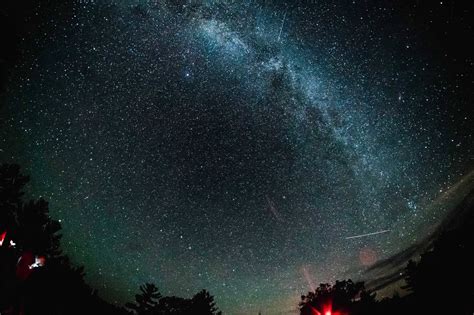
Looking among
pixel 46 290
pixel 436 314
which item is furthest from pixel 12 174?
pixel 436 314

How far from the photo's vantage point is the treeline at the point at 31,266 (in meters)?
5.84

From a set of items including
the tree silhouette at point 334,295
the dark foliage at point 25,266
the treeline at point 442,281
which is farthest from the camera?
the tree silhouette at point 334,295

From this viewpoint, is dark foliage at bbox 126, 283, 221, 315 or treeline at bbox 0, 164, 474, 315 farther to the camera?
dark foliage at bbox 126, 283, 221, 315

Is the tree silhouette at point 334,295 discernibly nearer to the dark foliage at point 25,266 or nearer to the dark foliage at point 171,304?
the dark foliage at point 171,304

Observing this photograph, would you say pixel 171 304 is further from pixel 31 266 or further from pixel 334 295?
pixel 31 266

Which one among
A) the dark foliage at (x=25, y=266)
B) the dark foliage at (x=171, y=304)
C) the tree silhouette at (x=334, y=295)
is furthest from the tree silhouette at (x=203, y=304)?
the dark foliage at (x=25, y=266)

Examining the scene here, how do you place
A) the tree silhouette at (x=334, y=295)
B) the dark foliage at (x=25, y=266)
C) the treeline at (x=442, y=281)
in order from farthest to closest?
the tree silhouette at (x=334, y=295) → the treeline at (x=442, y=281) → the dark foliage at (x=25, y=266)

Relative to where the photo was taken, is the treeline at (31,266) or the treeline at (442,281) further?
the treeline at (442,281)

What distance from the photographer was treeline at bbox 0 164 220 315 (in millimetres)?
5836

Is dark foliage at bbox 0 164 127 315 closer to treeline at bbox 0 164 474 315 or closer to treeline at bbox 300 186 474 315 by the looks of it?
treeline at bbox 0 164 474 315

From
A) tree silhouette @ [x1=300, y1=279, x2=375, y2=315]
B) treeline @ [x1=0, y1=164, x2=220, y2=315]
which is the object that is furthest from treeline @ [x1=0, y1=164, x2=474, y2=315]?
tree silhouette @ [x1=300, y1=279, x2=375, y2=315]

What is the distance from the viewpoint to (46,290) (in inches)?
336

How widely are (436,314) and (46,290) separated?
59.3 ft

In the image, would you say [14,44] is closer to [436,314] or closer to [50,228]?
[50,228]
